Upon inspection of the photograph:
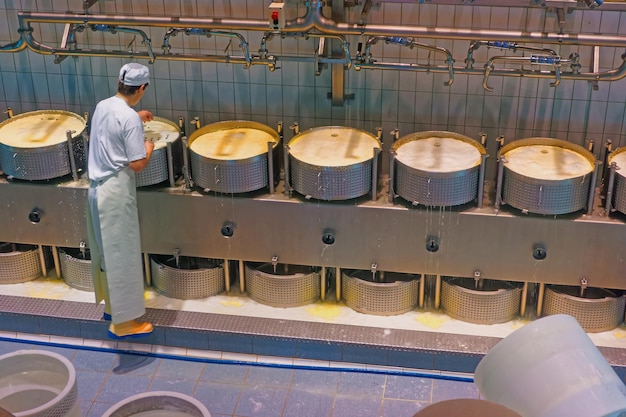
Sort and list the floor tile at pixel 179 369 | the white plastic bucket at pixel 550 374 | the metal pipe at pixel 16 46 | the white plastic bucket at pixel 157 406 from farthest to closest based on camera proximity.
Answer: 1. the metal pipe at pixel 16 46
2. the floor tile at pixel 179 369
3. the white plastic bucket at pixel 157 406
4. the white plastic bucket at pixel 550 374

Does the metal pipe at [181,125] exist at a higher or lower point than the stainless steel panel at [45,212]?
higher

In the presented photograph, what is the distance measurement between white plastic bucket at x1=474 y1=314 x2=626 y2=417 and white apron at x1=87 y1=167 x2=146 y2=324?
102 inches

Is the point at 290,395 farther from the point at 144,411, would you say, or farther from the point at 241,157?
the point at 144,411

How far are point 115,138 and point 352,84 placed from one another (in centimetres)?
162

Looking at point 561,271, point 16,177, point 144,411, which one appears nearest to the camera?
point 144,411

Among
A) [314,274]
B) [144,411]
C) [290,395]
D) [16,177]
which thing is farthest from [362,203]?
[144,411]

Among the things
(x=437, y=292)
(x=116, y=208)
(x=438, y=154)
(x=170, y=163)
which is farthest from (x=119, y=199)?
(x=437, y=292)

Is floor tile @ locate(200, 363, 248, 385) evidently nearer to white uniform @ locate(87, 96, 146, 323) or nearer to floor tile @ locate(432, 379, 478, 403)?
white uniform @ locate(87, 96, 146, 323)

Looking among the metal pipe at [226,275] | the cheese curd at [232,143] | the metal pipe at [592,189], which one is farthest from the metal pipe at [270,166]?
the metal pipe at [592,189]

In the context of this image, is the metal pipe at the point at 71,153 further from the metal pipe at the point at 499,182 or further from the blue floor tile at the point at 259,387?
the metal pipe at the point at 499,182

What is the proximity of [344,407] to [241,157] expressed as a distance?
1.54m

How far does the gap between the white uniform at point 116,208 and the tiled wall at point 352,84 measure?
984 mm

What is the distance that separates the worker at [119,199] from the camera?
15.0 ft

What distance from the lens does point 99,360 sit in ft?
16.4
